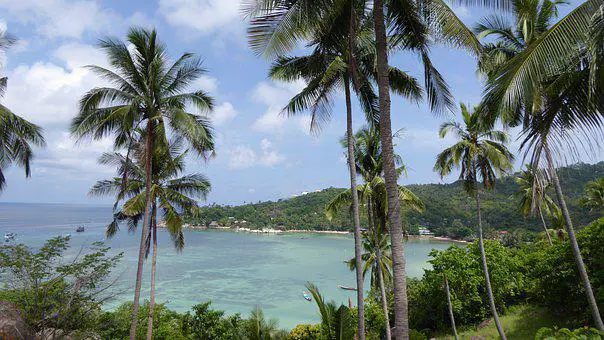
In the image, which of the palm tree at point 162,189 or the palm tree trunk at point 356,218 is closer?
the palm tree trunk at point 356,218

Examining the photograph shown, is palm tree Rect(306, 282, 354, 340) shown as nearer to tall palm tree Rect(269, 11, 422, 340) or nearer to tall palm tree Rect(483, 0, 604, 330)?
tall palm tree Rect(269, 11, 422, 340)

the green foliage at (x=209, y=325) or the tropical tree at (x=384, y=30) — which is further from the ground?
the tropical tree at (x=384, y=30)

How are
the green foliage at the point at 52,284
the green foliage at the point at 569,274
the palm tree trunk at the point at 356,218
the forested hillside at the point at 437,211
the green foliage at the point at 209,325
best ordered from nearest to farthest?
the green foliage at the point at 52,284
the palm tree trunk at the point at 356,218
the green foliage at the point at 569,274
the green foliage at the point at 209,325
the forested hillside at the point at 437,211

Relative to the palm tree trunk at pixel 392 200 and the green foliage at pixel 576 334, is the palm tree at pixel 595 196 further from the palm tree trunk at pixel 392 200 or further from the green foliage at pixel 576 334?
the green foliage at pixel 576 334

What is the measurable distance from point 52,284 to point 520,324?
61.3 feet

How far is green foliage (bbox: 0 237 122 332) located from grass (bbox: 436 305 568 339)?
15801 millimetres

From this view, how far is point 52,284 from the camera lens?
7.83 metres

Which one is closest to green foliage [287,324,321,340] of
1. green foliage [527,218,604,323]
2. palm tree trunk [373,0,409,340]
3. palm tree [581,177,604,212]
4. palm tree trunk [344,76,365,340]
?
palm tree trunk [344,76,365,340]

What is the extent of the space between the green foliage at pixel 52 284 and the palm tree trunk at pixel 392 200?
6545 millimetres

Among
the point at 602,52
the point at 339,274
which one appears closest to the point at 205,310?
the point at 602,52

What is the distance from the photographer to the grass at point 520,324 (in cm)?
1598

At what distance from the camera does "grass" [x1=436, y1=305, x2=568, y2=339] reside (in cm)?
1598

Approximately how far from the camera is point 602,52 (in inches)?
141

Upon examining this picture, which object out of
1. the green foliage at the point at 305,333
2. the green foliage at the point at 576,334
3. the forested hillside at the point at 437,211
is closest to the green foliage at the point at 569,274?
the forested hillside at the point at 437,211
